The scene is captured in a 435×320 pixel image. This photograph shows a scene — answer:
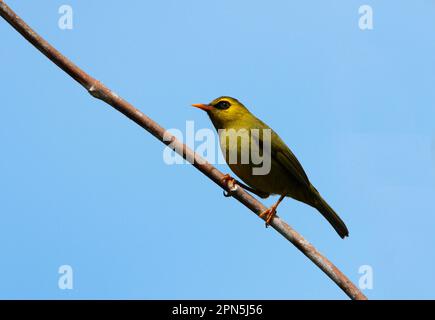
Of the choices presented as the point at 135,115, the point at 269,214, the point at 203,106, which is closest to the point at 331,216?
the point at 269,214

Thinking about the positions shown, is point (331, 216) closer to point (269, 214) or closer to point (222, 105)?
point (269, 214)

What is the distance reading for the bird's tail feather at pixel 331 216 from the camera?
662 centimetres

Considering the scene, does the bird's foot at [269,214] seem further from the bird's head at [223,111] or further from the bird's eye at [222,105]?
the bird's eye at [222,105]

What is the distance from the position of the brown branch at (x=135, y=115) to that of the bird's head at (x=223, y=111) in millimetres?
2088

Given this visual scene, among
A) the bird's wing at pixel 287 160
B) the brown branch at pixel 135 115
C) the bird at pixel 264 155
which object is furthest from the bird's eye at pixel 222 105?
the brown branch at pixel 135 115

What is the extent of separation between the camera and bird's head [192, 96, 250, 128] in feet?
21.5

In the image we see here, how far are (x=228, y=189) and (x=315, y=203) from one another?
7.76 feet

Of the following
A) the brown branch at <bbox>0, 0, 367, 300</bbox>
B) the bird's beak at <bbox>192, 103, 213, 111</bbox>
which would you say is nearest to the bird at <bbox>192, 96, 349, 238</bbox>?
the bird's beak at <bbox>192, 103, 213, 111</bbox>

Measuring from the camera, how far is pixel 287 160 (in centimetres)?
643

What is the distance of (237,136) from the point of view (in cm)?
628
